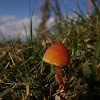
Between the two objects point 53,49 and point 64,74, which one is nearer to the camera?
point 53,49

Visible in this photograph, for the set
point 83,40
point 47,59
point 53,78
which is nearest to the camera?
point 47,59

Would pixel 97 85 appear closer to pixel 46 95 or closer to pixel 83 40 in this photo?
pixel 46 95

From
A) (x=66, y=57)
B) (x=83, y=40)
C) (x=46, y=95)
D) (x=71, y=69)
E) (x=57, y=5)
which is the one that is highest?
(x=57, y=5)

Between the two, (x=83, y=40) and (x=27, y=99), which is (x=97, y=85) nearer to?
(x=27, y=99)

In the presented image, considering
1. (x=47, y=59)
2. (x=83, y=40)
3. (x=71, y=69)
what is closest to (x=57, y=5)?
(x=83, y=40)

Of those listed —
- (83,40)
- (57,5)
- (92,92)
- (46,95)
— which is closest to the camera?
(92,92)

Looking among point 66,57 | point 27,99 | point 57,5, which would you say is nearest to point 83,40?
point 66,57

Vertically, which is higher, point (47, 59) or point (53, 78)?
point (47, 59)

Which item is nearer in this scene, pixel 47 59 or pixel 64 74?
pixel 47 59

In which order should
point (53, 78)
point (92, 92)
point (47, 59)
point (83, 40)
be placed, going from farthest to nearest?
point (83, 40) < point (53, 78) < point (47, 59) < point (92, 92)
